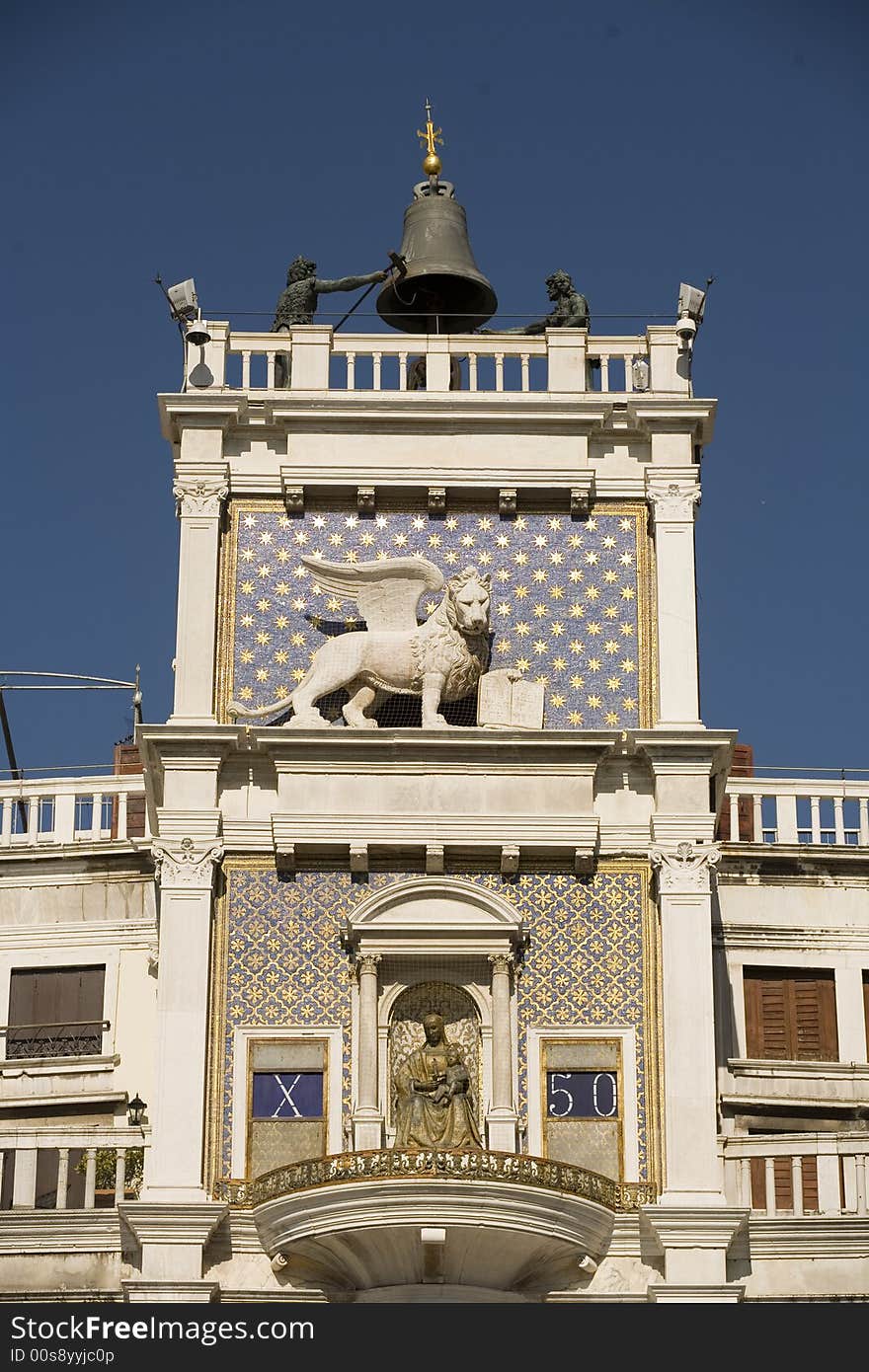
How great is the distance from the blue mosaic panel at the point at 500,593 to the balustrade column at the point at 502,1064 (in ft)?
10.3

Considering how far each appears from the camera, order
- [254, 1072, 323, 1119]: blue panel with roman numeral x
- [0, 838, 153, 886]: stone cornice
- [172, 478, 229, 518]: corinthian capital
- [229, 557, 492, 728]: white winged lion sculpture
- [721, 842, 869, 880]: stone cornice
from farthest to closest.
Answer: [0, 838, 153, 886]: stone cornice, [721, 842, 869, 880]: stone cornice, [172, 478, 229, 518]: corinthian capital, [229, 557, 492, 728]: white winged lion sculpture, [254, 1072, 323, 1119]: blue panel with roman numeral x

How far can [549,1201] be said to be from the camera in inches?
1346

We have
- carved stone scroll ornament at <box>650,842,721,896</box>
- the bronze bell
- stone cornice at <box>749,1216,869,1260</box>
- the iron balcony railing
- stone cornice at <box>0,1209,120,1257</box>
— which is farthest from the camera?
the bronze bell

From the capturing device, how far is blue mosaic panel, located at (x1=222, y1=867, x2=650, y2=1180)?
119 feet

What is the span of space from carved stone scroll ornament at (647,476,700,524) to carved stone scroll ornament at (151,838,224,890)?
6.56 metres

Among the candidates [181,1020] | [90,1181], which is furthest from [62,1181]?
[181,1020]

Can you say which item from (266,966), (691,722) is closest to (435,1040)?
(266,966)

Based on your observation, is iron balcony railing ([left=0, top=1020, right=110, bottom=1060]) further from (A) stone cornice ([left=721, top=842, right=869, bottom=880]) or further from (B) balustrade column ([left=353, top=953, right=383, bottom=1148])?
(A) stone cornice ([left=721, top=842, right=869, bottom=880])

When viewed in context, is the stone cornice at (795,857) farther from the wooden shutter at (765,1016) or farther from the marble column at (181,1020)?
the marble column at (181,1020)

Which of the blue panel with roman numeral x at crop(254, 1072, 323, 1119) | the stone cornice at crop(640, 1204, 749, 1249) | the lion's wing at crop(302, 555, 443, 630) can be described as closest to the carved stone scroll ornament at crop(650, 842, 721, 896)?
the stone cornice at crop(640, 1204, 749, 1249)

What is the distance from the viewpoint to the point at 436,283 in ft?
137

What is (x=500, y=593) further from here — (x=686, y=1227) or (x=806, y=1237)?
(x=806, y=1237)

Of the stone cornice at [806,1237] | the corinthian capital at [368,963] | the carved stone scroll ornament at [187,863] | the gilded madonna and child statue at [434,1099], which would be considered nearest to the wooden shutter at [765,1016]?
the stone cornice at [806,1237]

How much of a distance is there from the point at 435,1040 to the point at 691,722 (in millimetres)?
4759
